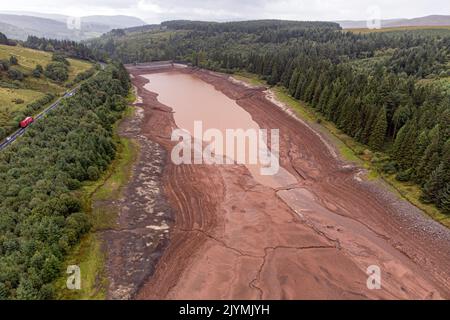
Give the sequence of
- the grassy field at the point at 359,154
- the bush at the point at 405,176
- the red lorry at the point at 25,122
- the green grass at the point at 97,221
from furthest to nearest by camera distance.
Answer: the red lorry at the point at 25,122, the bush at the point at 405,176, the grassy field at the point at 359,154, the green grass at the point at 97,221

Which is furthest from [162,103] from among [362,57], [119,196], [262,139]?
[362,57]

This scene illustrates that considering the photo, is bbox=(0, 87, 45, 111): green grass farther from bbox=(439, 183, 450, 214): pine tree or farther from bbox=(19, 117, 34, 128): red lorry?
bbox=(439, 183, 450, 214): pine tree

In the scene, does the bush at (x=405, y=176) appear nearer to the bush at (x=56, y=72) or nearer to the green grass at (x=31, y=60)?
the bush at (x=56, y=72)

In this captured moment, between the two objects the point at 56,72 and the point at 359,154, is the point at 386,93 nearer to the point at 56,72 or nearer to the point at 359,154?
the point at 359,154

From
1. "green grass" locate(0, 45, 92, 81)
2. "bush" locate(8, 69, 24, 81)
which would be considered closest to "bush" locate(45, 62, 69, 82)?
"green grass" locate(0, 45, 92, 81)

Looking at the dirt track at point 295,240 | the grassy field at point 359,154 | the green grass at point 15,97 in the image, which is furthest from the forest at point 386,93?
the green grass at point 15,97
